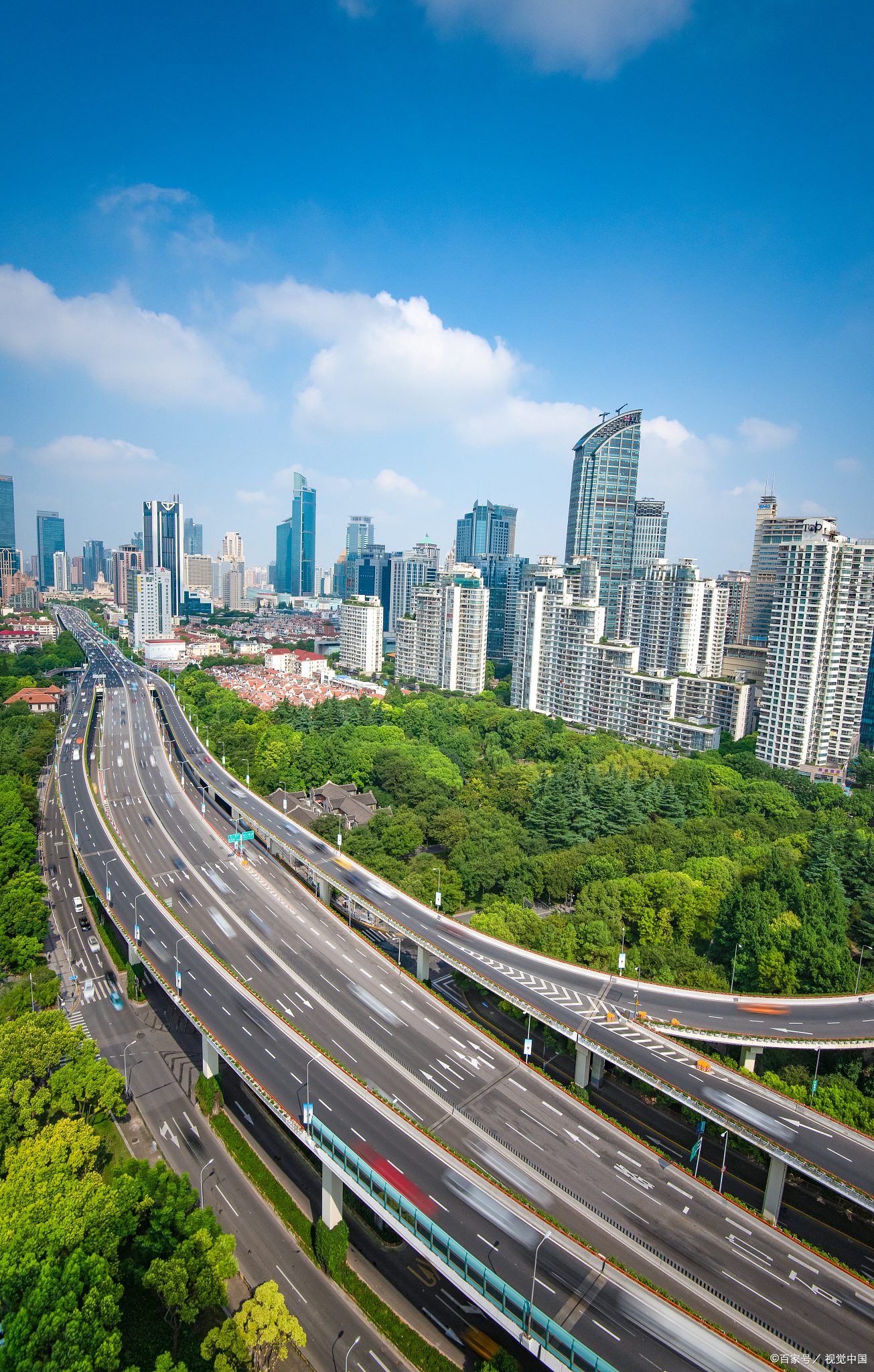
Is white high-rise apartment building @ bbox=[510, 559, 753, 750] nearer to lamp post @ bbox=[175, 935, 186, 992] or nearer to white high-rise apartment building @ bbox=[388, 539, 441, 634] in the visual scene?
lamp post @ bbox=[175, 935, 186, 992]

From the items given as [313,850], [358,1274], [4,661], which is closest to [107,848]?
[313,850]

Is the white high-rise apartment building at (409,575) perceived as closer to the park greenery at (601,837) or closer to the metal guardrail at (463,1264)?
the park greenery at (601,837)

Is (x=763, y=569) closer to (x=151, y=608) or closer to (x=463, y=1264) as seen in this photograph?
(x=463, y=1264)

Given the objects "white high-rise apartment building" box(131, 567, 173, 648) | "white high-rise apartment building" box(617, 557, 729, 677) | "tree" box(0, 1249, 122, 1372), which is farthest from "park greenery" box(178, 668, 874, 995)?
"white high-rise apartment building" box(131, 567, 173, 648)

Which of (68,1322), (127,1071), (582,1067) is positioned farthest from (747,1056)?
(127,1071)

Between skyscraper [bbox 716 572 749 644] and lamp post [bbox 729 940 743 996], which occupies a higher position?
skyscraper [bbox 716 572 749 644]

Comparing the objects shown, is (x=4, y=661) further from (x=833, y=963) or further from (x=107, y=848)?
(x=833, y=963)

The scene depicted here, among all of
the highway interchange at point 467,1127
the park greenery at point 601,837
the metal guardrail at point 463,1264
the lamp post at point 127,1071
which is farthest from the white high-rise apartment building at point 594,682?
the metal guardrail at point 463,1264
